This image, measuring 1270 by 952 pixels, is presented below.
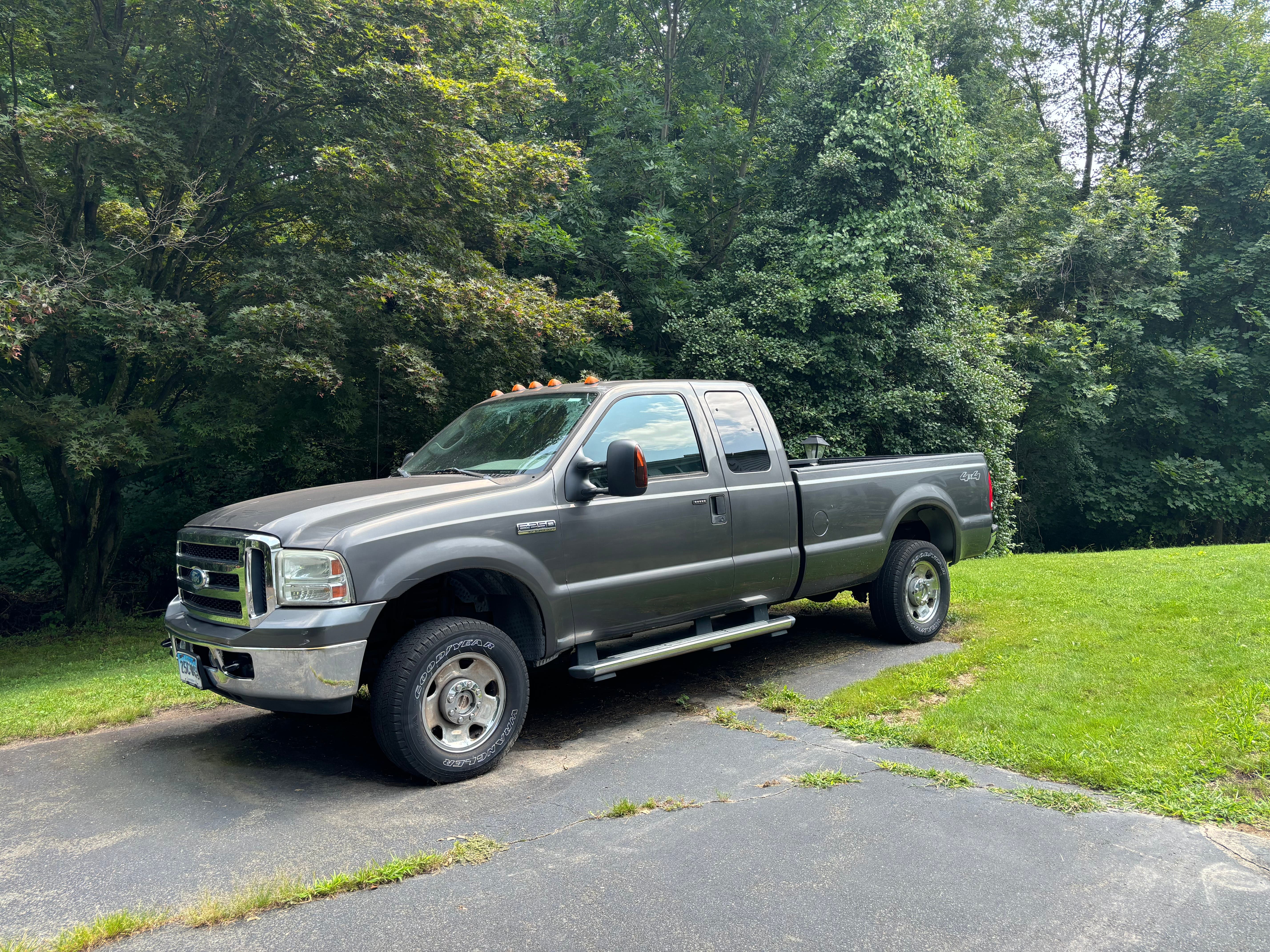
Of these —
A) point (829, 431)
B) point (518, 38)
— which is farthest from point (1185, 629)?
point (518, 38)

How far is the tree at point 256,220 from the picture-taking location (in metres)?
9.88

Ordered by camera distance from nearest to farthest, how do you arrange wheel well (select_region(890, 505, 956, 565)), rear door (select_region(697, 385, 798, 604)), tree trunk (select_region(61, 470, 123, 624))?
1. rear door (select_region(697, 385, 798, 604))
2. wheel well (select_region(890, 505, 956, 565))
3. tree trunk (select_region(61, 470, 123, 624))

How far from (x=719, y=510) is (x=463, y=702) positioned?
2141mm

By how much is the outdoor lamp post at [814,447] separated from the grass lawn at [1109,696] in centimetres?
184

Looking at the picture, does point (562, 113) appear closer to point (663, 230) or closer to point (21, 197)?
point (663, 230)

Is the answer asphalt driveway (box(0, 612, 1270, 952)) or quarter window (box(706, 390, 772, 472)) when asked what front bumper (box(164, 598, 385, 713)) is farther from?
quarter window (box(706, 390, 772, 472))

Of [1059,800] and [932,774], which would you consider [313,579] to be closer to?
[932,774]

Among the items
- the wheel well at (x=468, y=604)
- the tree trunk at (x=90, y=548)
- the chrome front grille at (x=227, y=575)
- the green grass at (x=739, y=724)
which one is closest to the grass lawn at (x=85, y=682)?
the tree trunk at (x=90, y=548)

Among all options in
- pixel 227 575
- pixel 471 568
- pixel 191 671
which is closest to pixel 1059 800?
pixel 471 568

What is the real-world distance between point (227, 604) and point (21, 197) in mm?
8809

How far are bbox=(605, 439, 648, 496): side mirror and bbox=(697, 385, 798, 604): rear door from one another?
3.96 feet

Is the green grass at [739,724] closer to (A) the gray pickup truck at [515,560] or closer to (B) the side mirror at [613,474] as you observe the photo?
(A) the gray pickup truck at [515,560]

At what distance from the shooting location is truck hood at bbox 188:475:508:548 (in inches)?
174

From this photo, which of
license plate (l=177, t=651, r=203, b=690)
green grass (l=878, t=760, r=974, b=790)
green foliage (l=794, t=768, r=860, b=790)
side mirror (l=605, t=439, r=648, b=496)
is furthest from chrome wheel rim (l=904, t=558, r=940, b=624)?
license plate (l=177, t=651, r=203, b=690)
